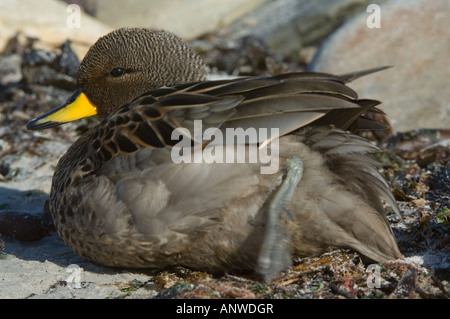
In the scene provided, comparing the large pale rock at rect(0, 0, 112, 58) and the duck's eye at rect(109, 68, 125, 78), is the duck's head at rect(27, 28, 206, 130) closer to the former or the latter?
the duck's eye at rect(109, 68, 125, 78)

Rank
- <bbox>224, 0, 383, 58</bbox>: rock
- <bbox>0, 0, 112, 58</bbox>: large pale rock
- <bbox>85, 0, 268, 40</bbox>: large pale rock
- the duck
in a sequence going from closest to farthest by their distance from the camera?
the duck, <bbox>0, 0, 112, 58</bbox>: large pale rock, <bbox>224, 0, 383, 58</bbox>: rock, <bbox>85, 0, 268, 40</bbox>: large pale rock

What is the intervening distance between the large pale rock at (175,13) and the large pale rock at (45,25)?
2.43 meters

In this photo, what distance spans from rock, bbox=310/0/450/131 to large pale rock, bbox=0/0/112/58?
10.9 feet

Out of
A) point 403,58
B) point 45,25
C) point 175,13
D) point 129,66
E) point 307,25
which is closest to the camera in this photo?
point 129,66

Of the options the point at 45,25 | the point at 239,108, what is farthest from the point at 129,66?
the point at 45,25

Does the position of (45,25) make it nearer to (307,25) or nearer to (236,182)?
(307,25)

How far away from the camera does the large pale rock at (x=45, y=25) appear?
28.0 feet

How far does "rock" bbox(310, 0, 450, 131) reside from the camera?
6.55 meters

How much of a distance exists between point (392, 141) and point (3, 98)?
4.47 metres

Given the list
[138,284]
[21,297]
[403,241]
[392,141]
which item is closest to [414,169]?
[392,141]

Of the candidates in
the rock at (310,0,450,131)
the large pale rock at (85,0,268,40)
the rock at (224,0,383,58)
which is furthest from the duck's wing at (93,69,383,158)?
the large pale rock at (85,0,268,40)

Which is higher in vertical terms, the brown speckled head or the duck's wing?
the brown speckled head

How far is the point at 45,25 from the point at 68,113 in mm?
4886

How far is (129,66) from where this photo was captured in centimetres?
432
